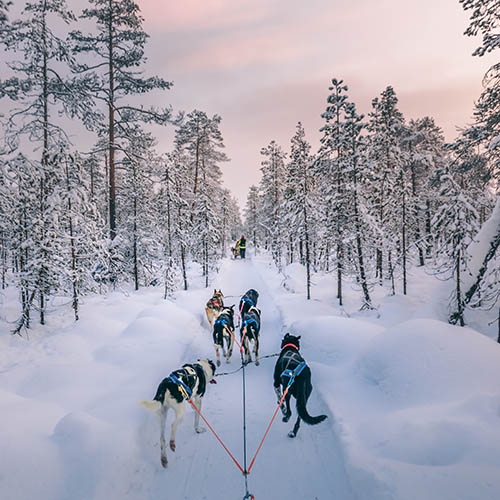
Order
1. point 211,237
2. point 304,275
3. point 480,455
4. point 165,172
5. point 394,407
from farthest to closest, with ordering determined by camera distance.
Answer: point 304,275 → point 211,237 → point 165,172 → point 394,407 → point 480,455

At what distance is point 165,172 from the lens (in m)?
19.1

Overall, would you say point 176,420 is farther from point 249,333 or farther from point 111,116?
point 111,116

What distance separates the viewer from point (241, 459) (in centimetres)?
446

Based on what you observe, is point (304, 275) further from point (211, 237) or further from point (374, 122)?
point (374, 122)

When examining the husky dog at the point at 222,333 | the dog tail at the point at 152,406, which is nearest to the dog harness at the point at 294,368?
the dog tail at the point at 152,406

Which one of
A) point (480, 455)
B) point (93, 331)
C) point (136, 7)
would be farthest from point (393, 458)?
point (136, 7)

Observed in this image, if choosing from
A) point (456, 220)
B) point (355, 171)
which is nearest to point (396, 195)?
point (355, 171)

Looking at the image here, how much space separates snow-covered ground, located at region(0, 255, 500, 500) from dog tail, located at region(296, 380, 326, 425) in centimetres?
61

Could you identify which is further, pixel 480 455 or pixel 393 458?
pixel 393 458

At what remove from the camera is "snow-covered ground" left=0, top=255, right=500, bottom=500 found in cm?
361

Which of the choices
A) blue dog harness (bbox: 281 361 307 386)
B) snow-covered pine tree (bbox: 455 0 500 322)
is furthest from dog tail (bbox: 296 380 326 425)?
snow-covered pine tree (bbox: 455 0 500 322)

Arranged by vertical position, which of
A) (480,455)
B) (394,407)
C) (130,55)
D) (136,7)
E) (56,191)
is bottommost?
(394,407)

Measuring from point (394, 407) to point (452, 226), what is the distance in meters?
8.87

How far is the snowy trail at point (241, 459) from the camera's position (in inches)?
153
